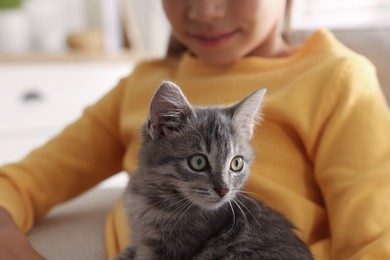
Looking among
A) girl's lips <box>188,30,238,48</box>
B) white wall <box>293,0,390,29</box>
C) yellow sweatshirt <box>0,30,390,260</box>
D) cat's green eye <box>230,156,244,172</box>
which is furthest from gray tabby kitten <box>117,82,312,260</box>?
white wall <box>293,0,390,29</box>

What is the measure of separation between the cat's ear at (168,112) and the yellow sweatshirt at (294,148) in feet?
0.68

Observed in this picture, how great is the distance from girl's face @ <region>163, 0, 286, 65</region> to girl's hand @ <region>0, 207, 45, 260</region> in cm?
56

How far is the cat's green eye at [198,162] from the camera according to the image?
0.81 m

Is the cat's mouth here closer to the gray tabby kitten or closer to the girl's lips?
the gray tabby kitten

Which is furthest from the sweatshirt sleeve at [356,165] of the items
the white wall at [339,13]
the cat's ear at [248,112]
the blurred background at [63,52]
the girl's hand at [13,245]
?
the blurred background at [63,52]

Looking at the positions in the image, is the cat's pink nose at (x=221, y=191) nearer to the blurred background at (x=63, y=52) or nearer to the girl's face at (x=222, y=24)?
the girl's face at (x=222, y=24)

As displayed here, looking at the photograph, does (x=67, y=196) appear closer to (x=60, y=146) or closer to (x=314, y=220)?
(x=60, y=146)

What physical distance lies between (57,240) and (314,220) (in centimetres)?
56

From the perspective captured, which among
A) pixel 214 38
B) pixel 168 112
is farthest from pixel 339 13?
pixel 168 112

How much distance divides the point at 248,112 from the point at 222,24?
239 mm

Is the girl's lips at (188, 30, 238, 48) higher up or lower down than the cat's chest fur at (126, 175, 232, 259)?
higher up

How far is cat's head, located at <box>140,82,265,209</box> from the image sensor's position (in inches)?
31.6

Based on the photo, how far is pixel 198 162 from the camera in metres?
0.82

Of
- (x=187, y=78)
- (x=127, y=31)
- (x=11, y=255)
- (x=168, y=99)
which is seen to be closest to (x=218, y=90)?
(x=187, y=78)
